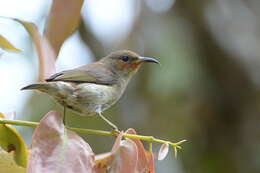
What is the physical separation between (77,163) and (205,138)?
18.2 ft

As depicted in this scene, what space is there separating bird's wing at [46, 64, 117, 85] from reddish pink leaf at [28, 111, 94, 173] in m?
0.79

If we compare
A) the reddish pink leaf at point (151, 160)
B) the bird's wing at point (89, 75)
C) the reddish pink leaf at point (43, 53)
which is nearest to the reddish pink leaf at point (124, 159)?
the reddish pink leaf at point (151, 160)

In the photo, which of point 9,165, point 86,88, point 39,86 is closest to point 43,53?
point 39,86

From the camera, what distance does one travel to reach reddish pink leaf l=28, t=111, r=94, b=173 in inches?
68.0

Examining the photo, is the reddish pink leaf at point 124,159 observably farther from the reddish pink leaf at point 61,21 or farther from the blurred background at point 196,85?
the blurred background at point 196,85

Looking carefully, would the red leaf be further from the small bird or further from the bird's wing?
the bird's wing

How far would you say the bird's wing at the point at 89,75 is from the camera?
284 cm

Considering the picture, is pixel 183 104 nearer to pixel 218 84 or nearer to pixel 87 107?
pixel 218 84

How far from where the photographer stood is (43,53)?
2.19m

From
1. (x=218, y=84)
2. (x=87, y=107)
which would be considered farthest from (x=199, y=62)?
(x=87, y=107)

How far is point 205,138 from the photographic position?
7.18 metres

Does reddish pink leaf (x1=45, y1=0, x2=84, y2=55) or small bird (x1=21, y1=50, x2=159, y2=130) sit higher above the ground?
reddish pink leaf (x1=45, y1=0, x2=84, y2=55)

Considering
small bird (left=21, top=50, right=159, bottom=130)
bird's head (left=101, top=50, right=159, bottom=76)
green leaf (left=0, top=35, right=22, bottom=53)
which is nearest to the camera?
green leaf (left=0, top=35, right=22, bottom=53)

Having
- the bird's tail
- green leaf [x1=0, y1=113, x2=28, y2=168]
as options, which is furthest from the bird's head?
green leaf [x1=0, y1=113, x2=28, y2=168]
